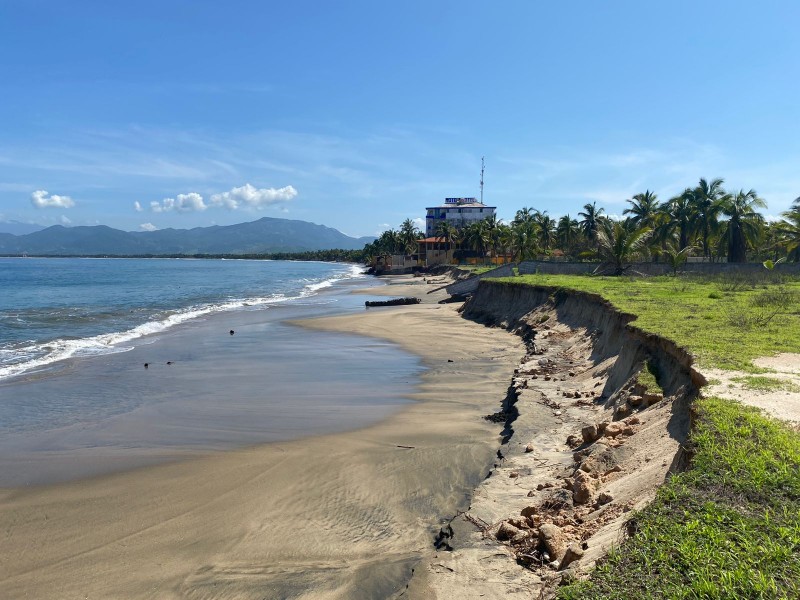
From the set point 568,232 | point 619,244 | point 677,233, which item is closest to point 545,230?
point 568,232

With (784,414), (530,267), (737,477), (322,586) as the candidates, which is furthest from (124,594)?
(530,267)

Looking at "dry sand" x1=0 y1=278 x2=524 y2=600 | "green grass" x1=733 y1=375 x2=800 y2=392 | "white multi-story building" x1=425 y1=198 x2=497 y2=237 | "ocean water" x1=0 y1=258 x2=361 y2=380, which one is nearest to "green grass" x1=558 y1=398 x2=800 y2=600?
"green grass" x1=733 y1=375 x2=800 y2=392

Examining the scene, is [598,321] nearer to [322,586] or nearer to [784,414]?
[784,414]

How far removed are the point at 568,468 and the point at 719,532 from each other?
4.27 m

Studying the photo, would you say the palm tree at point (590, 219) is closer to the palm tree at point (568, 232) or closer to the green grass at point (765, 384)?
the palm tree at point (568, 232)

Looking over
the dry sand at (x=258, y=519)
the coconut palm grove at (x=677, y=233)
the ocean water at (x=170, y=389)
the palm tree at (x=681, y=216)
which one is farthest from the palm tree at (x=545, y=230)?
the dry sand at (x=258, y=519)

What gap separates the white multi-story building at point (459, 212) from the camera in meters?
142

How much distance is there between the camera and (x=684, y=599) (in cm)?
385

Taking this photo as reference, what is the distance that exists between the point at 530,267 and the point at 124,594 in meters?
42.8

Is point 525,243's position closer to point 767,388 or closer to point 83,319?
point 83,319

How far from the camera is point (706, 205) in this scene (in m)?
49.0

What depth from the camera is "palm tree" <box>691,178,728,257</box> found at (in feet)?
A: 154

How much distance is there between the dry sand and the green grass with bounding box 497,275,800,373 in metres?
4.55

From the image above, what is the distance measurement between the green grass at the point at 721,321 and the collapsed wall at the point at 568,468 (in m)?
0.60
